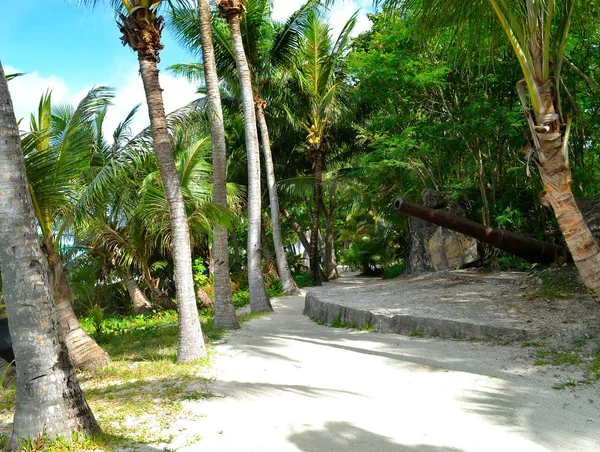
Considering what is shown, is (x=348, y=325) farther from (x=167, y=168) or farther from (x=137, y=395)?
(x=137, y=395)

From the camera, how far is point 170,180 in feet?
22.6

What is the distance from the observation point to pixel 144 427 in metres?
4.19

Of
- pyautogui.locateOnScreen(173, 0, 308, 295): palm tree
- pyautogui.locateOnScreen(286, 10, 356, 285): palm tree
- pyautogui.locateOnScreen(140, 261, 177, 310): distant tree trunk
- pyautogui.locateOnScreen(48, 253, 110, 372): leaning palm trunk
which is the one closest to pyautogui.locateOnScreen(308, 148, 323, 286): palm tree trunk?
pyautogui.locateOnScreen(286, 10, 356, 285): palm tree

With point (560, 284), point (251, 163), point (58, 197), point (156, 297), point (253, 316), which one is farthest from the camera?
point (156, 297)

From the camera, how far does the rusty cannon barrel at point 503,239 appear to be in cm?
877

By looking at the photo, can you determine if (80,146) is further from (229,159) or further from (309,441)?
(229,159)

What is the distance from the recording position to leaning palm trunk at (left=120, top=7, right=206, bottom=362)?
6.84 metres

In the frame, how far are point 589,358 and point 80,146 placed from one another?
7.20 m

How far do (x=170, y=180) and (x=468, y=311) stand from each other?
16.3 feet

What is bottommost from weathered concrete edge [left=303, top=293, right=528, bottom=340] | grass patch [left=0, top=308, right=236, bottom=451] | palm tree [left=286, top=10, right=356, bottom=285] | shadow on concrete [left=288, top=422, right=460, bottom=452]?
shadow on concrete [left=288, top=422, right=460, bottom=452]

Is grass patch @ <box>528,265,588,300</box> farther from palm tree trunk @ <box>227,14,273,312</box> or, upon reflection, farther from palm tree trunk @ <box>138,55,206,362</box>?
palm tree trunk @ <box>227,14,273,312</box>

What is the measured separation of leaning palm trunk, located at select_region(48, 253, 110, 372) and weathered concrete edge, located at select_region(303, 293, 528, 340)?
4.07 m

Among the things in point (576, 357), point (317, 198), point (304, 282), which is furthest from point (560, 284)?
point (304, 282)

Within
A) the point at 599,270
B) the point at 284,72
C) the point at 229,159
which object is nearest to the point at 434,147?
the point at 284,72
